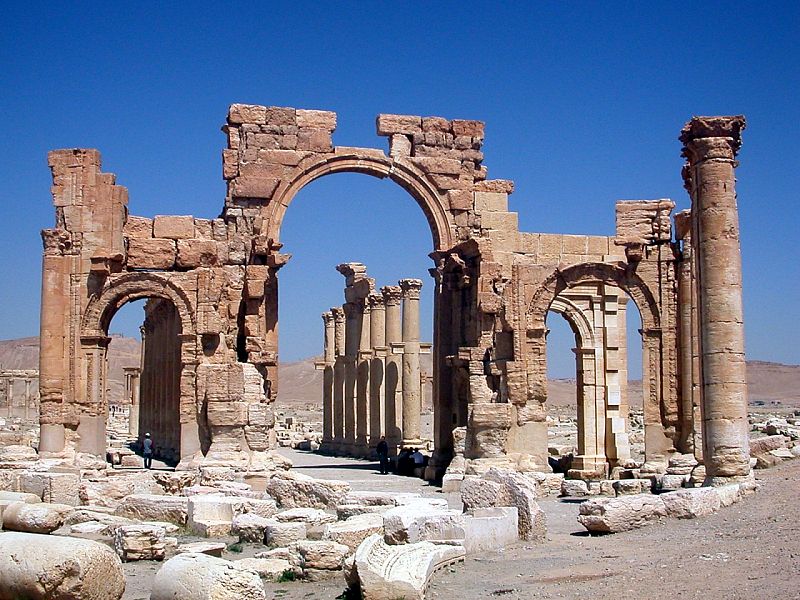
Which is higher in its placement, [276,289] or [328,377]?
[276,289]

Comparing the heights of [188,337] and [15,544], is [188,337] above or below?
above

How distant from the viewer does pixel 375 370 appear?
1287 inches

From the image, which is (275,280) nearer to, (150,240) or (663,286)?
(150,240)

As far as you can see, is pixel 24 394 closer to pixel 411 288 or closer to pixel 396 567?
pixel 411 288

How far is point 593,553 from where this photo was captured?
11.3 meters

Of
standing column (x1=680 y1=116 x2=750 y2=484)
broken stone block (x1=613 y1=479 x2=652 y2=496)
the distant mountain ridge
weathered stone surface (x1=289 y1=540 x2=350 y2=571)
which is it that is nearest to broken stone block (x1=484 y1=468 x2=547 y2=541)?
weathered stone surface (x1=289 y1=540 x2=350 y2=571)

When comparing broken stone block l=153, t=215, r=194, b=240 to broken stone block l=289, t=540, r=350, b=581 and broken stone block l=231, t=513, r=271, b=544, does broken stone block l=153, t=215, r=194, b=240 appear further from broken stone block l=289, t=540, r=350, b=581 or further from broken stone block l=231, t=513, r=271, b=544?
broken stone block l=289, t=540, r=350, b=581

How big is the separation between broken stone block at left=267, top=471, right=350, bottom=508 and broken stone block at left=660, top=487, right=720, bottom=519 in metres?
4.57

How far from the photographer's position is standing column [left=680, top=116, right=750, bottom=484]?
15.4 m

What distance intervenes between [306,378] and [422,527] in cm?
9894

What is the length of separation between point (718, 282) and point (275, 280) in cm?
1016

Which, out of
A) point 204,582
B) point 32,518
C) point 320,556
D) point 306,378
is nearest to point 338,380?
point 32,518

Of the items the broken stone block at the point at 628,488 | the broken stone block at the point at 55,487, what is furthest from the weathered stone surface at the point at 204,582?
the broken stone block at the point at 628,488

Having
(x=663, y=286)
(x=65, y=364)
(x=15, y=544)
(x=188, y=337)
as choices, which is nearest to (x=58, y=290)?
(x=65, y=364)
